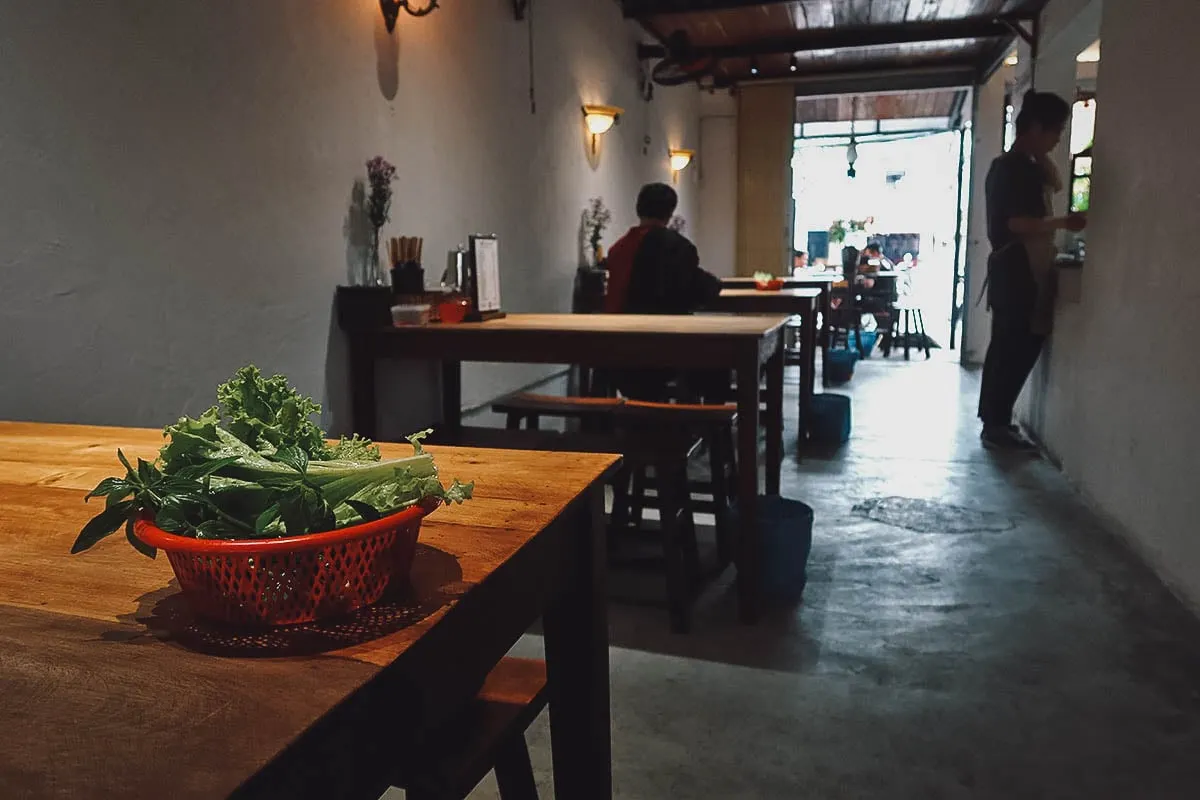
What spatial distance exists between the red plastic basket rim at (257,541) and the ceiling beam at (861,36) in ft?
19.2

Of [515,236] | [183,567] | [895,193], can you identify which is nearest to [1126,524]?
[515,236]

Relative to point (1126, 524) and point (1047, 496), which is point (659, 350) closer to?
point (1126, 524)

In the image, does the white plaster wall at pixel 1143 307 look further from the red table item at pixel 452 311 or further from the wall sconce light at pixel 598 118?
the wall sconce light at pixel 598 118

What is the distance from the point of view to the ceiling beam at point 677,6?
17.1 ft

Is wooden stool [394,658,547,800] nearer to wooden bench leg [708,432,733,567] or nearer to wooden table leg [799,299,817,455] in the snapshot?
wooden bench leg [708,432,733,567]

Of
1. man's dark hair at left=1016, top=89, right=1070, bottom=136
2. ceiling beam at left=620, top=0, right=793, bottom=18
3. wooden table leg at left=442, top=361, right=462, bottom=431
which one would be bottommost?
wooden table leg at left=442, top=361, right=462, bottom=431

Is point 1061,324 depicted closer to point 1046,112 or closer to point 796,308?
point 1046,112

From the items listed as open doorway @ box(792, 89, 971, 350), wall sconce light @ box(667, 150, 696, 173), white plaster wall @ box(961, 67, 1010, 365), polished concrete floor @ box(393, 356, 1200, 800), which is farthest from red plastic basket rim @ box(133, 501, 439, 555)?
open doorway @ box(792, 89, 971, 350)

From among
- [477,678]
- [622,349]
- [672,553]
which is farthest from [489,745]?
[622,349]

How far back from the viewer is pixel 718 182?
27.2 ft

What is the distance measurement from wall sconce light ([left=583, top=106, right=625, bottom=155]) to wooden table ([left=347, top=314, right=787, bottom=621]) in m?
→ 2.17

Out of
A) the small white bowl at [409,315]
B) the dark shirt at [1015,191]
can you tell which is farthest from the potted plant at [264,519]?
the dark shirt at [1015,191]

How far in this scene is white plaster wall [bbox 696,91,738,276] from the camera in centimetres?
823

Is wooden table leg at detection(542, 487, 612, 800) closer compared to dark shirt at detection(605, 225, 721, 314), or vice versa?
wooden table leg at detection(542, 487, 612, 800)
